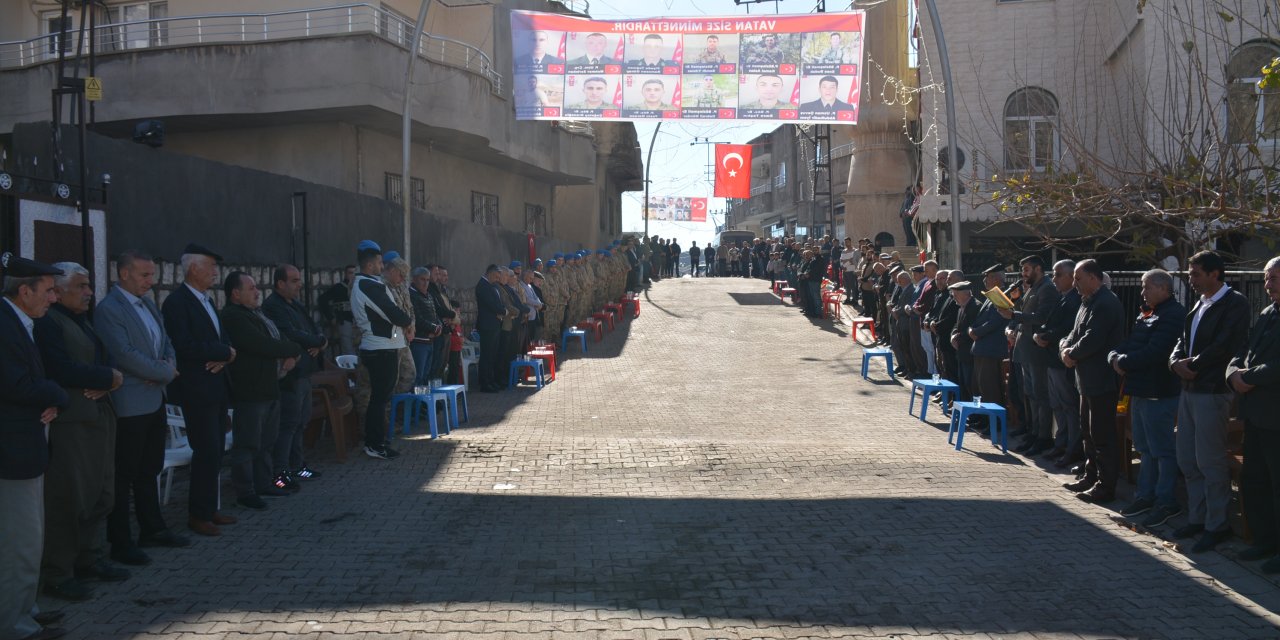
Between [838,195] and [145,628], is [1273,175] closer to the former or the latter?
[145,628]

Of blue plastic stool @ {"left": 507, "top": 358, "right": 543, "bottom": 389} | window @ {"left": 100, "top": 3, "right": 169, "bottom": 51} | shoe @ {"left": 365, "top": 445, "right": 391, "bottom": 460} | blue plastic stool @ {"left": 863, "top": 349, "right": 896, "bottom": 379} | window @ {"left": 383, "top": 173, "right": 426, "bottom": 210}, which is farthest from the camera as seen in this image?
window @ {"left": 383, "top": 173, "right": 426, "bottom": 210}

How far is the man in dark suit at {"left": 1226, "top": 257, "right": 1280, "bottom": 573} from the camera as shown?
20.5 ft

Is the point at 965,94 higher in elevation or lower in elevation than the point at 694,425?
higher

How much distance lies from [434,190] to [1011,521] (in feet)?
62.6

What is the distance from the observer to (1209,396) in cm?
696

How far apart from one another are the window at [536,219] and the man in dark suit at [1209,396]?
1011 inches

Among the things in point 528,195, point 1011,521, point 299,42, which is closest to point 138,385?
point 1011,521

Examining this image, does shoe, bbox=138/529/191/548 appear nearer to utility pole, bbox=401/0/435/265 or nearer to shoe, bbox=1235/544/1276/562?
shoe, bbox=1235/544/1276/562

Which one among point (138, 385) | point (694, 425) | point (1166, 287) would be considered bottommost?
point (694, 425)

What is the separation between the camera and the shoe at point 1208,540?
22.5ft

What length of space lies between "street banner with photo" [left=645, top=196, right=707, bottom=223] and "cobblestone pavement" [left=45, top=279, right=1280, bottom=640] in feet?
187

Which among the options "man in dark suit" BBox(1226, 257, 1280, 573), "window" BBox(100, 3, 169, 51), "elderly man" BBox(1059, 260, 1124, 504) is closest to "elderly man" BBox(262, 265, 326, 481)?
"elderly man" BBox(1059, 260, 1124, 504)

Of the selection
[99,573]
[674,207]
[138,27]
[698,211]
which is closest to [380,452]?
[99,573]

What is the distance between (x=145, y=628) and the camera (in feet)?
17.7
